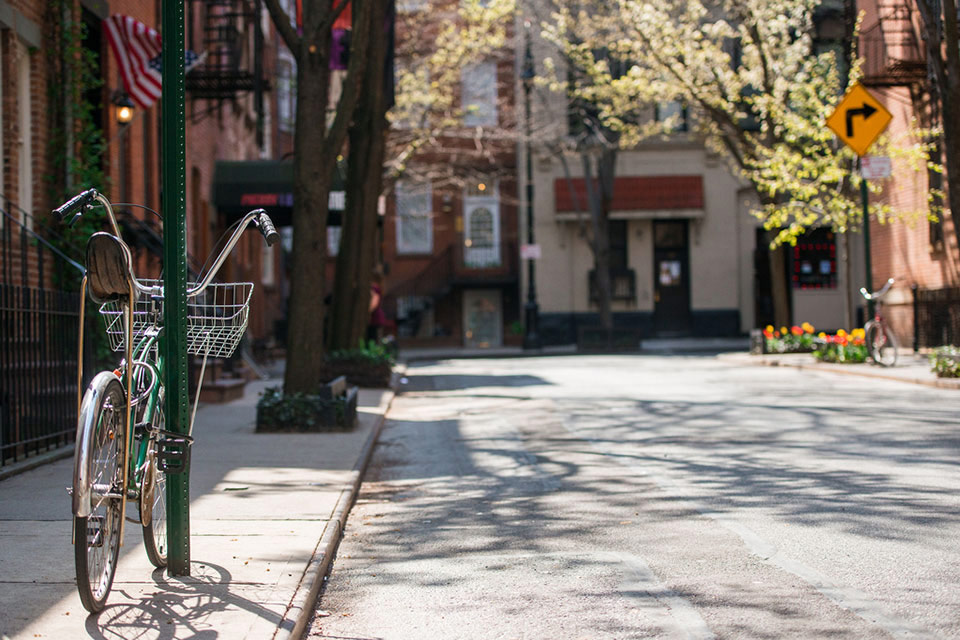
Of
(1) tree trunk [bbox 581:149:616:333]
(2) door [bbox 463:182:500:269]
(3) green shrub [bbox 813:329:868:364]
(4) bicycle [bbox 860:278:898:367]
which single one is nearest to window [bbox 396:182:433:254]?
(2) door [bbox 463:182:500:269]

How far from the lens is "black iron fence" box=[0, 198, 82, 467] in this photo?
320 inches

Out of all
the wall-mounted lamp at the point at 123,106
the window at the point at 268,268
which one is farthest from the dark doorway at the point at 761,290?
the wall-mounted lamp at the point at 123,106

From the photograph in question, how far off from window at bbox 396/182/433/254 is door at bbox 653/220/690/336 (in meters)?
7.56

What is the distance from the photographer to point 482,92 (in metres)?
35.8

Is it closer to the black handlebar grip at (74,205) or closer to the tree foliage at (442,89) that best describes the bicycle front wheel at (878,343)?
the tree foliage at (442,89)

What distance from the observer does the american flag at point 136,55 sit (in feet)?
46.4

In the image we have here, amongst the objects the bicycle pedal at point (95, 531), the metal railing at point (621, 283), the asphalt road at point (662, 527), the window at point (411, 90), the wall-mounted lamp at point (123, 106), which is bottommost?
the asphalt road at point (662, 527)

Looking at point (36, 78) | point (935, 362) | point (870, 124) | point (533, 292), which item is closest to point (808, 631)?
point (36, 78)

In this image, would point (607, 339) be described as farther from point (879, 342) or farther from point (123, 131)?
point (123, 131)

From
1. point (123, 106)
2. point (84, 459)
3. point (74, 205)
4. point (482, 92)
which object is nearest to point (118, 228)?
point (74, 205)

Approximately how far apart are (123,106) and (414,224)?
22.1 metres

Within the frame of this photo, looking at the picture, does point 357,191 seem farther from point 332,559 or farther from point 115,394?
point 115,394

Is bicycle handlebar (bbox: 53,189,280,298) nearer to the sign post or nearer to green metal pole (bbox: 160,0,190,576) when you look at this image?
green metal pole (bbox: 160,0,190,576)

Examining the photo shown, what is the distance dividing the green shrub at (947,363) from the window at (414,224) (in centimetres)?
2231
